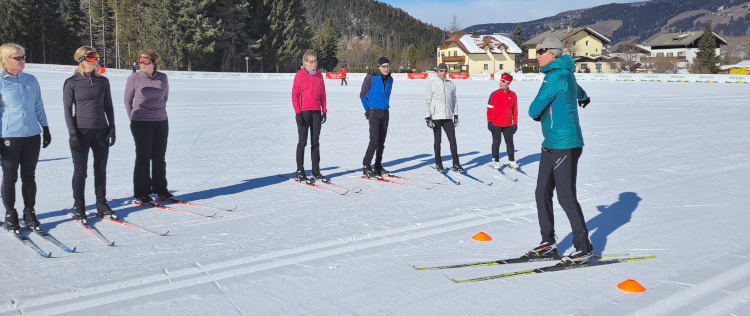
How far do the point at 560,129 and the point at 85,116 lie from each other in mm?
4399

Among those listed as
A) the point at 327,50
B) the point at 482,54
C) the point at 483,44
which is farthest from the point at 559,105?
the point at 327,50

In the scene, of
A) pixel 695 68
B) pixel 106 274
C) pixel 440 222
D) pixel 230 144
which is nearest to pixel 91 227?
pixel 106 274

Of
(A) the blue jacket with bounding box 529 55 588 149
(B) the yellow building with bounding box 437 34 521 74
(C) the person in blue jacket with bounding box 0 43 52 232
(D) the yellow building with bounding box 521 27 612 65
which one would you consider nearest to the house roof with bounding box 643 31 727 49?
(D) the yellow building with bounding box 521 27 612 65

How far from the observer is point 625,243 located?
519 cm

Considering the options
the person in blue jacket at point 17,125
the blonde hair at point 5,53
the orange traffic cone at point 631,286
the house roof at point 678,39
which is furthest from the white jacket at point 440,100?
the house roof at point 678,39

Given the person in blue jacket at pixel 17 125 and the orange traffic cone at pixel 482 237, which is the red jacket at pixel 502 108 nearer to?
the orange traffic cone at pixel 482 237

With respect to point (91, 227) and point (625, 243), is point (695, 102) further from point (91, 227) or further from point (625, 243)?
point (91, 227)

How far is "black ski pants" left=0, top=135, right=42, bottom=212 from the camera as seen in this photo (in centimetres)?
511

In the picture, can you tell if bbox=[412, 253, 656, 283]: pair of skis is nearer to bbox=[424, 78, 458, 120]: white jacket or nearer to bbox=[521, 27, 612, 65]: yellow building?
bbox=[424, 78, 458, 120]: white jacket

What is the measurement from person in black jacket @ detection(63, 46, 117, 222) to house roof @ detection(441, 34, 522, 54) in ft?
271

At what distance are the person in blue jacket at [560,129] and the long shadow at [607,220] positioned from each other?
692 millimetres

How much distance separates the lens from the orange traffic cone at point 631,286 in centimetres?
400

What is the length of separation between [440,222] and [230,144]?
6729mm

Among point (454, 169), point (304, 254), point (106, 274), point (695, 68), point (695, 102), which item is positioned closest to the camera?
point (106, 274)
